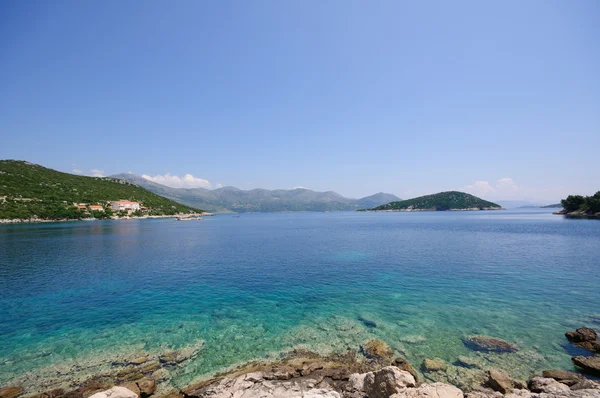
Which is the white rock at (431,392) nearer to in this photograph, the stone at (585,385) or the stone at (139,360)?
the stone at (585,385)

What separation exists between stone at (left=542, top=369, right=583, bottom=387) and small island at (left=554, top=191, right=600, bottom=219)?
576 feet

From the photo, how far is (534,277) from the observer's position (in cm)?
3331

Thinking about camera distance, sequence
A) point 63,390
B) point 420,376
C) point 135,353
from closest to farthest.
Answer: point 63,390 < point 420,376 < point 135,353

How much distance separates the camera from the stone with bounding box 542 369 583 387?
43.6 feet

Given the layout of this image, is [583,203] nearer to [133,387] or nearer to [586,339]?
[586,339]

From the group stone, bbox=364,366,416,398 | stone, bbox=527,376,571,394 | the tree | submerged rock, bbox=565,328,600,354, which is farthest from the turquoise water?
the tree

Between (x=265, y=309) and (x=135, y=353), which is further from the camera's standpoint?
(x=265, y=309)

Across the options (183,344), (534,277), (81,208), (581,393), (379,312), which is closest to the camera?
(581,393)

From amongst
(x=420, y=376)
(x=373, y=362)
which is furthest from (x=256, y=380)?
(x=420, y=376)

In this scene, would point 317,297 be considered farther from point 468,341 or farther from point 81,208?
point 81,208

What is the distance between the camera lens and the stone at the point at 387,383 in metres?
11.5

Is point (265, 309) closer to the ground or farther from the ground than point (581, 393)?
Result: closer to the ground

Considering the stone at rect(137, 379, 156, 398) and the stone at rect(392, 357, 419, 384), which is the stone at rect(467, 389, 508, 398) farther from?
the stone at rect(137, 379, 156, 398)

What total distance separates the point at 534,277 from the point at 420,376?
30.5 meters
